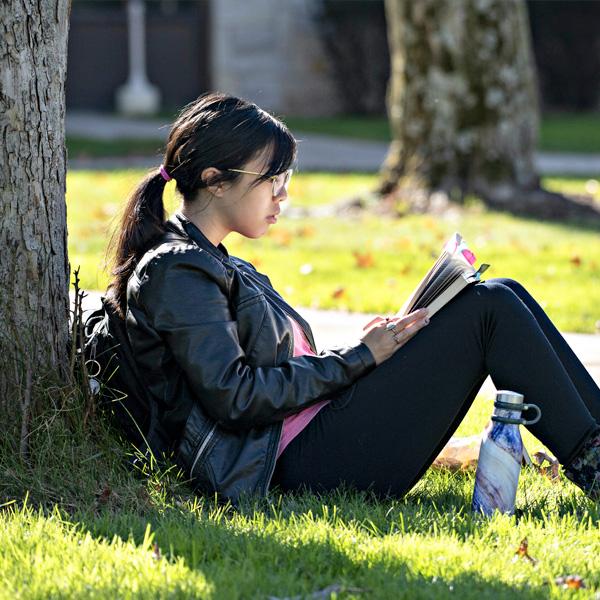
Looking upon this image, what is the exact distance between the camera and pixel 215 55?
66.2 feet

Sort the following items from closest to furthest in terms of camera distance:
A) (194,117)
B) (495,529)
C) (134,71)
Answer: (495,529), (194,117), (134,71)

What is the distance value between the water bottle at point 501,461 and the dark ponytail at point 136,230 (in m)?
1.09

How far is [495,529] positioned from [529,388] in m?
0.43

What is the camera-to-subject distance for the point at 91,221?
362 inches

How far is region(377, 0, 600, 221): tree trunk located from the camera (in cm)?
952

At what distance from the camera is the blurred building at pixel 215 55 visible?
2012 cm

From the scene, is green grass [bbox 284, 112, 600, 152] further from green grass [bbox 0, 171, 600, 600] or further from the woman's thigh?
the woman's thigh

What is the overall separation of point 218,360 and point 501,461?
86 centimetres

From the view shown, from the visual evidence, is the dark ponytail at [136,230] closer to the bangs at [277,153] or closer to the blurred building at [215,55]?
the bangs at [277,153]

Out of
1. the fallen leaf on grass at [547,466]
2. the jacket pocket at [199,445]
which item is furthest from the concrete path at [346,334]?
the jacket pocket at [199,445]

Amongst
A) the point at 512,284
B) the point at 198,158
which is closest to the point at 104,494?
the point at 198,158

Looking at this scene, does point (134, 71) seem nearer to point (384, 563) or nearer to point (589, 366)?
point (589, 366)

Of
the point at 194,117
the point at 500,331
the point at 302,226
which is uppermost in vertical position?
the point at 194,117

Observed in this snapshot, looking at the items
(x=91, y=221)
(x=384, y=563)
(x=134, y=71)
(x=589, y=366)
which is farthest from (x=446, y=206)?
(x=134, y=71)
